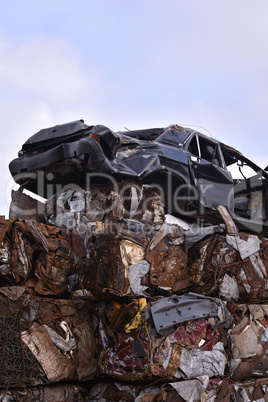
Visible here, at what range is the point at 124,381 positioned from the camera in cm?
590

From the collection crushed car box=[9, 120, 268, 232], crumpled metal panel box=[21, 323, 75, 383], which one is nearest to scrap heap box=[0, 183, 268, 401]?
crumpled metal panel box=[21, 323, 75, 383]

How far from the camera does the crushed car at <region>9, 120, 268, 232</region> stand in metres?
7.09

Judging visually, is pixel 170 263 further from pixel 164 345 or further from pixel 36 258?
pixel 36 258

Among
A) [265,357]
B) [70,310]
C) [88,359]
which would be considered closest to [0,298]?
[70,310]

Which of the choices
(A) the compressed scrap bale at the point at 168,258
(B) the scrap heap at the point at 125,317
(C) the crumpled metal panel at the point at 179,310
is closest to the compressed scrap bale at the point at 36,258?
(B) the scrap heap at the point at 125,317

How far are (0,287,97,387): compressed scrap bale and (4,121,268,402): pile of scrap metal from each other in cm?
1

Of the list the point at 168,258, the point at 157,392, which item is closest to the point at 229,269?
the point at 168,258

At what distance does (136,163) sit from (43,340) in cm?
285

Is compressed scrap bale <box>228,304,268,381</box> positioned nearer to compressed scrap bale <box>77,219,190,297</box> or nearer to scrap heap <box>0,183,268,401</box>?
scrap heap <box>0,183,268,401</box>

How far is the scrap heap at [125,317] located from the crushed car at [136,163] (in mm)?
989

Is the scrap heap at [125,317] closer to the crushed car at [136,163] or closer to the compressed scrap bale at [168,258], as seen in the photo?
the compressed scrap bale at [168,258]

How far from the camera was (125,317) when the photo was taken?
5.98 metres

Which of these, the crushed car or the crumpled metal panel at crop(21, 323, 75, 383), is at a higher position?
the crushed car

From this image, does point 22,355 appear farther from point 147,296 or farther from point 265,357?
point 265,357
